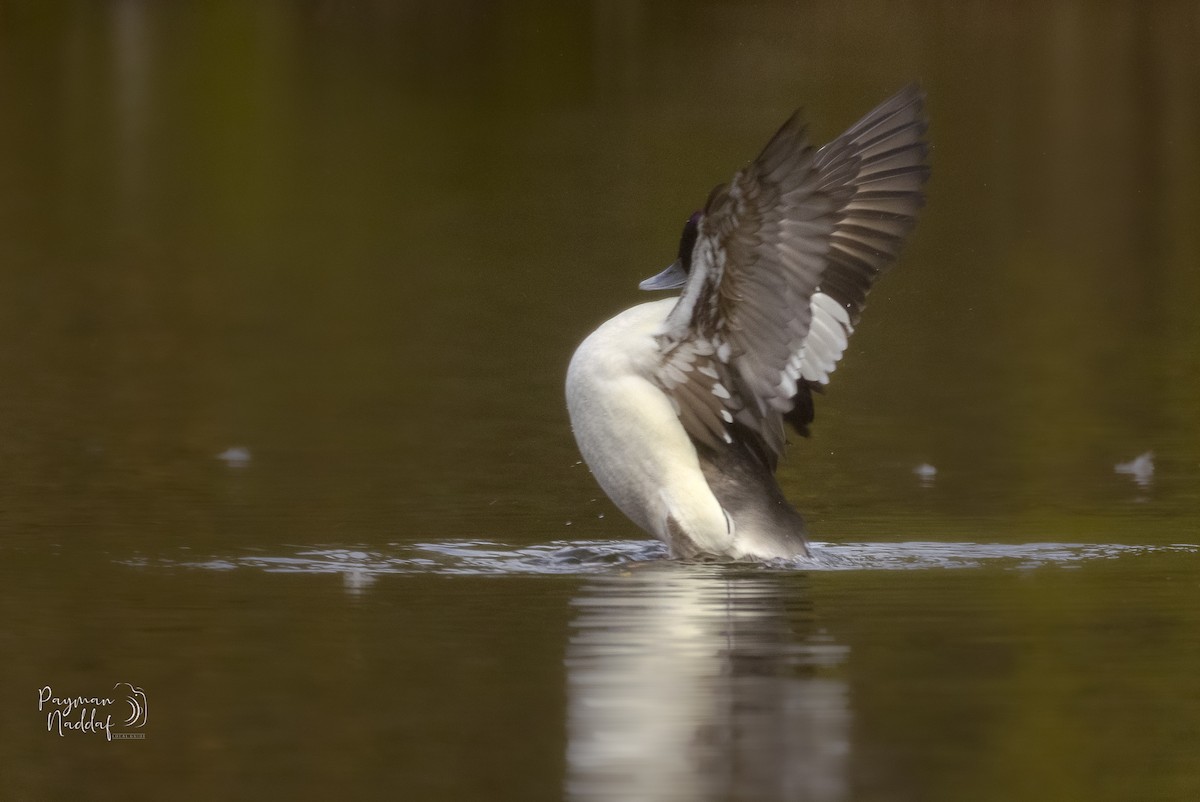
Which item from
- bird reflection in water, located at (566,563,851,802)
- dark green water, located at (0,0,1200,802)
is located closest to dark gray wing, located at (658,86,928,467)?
dark green water, located at (0,0,1200,802)

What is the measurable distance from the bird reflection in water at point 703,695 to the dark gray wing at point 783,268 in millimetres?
738

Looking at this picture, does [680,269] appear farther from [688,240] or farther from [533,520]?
[533,520]

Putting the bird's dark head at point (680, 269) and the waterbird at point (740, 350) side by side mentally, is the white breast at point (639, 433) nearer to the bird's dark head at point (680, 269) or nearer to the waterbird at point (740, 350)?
the waterbird at point (740, 350)

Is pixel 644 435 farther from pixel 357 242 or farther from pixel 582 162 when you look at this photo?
pixel 582 162

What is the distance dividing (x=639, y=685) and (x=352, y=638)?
1.00 m

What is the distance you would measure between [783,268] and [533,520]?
A: 1715 millimetres

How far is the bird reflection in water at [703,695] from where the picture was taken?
213 inches

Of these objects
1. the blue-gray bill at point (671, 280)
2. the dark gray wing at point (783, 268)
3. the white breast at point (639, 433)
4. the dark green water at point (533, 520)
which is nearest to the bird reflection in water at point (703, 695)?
the dark green water at point (533, 520)

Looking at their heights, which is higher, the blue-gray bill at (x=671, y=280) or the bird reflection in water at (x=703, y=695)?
the blue-gray bill at (x=671, y=280)

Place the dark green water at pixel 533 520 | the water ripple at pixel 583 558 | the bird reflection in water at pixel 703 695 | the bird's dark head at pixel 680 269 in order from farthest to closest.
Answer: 1. the bird's dark head at pixel 680 269
2. the water ripple at pixel 583 558
3. the dark green water at pixel 533 520
4. the bird reflection in water at pixel 703 695

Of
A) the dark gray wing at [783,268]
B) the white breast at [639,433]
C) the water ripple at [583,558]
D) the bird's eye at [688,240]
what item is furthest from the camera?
the bird's eye at [688,240]

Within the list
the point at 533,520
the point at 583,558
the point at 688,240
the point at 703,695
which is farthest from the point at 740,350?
the point at 703,695

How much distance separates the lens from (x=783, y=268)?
7.89 meters

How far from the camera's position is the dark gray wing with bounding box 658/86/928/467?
778 centimetres
